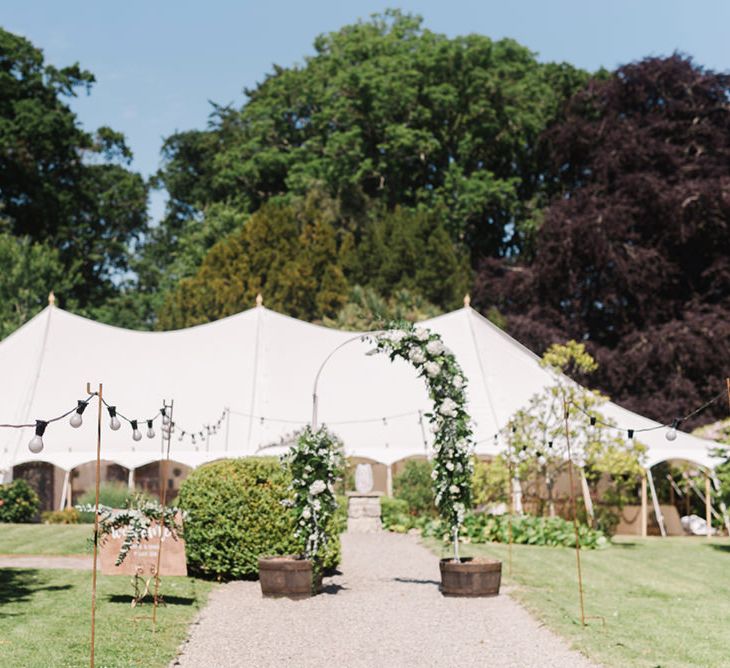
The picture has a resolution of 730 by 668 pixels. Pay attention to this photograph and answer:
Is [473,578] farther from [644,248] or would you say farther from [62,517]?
[644,248]

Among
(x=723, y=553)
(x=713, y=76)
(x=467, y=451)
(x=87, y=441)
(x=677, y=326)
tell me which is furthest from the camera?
(x=713, y=76)

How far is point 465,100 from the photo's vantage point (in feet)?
121

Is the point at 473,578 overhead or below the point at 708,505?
below

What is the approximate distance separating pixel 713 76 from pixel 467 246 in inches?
424

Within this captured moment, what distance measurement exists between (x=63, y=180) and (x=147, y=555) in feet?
111

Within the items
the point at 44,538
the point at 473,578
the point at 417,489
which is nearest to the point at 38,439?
the point at 473,578

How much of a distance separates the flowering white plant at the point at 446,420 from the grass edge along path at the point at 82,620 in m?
2.96

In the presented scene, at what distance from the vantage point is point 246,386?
69.1ft

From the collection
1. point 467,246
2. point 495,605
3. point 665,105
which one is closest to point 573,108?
point 665,105

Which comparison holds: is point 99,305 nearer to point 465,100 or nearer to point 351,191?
point 351,191

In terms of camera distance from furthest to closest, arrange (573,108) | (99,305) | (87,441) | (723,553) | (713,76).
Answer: (99,305) → (573,108) → (713,76) → (87,441) → (723,553)

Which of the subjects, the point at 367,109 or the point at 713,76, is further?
the point at 367,109

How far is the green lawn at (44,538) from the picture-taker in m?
14.5

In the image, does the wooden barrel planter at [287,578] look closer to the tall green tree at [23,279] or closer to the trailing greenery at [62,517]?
the trailing greenery at [62,517]
